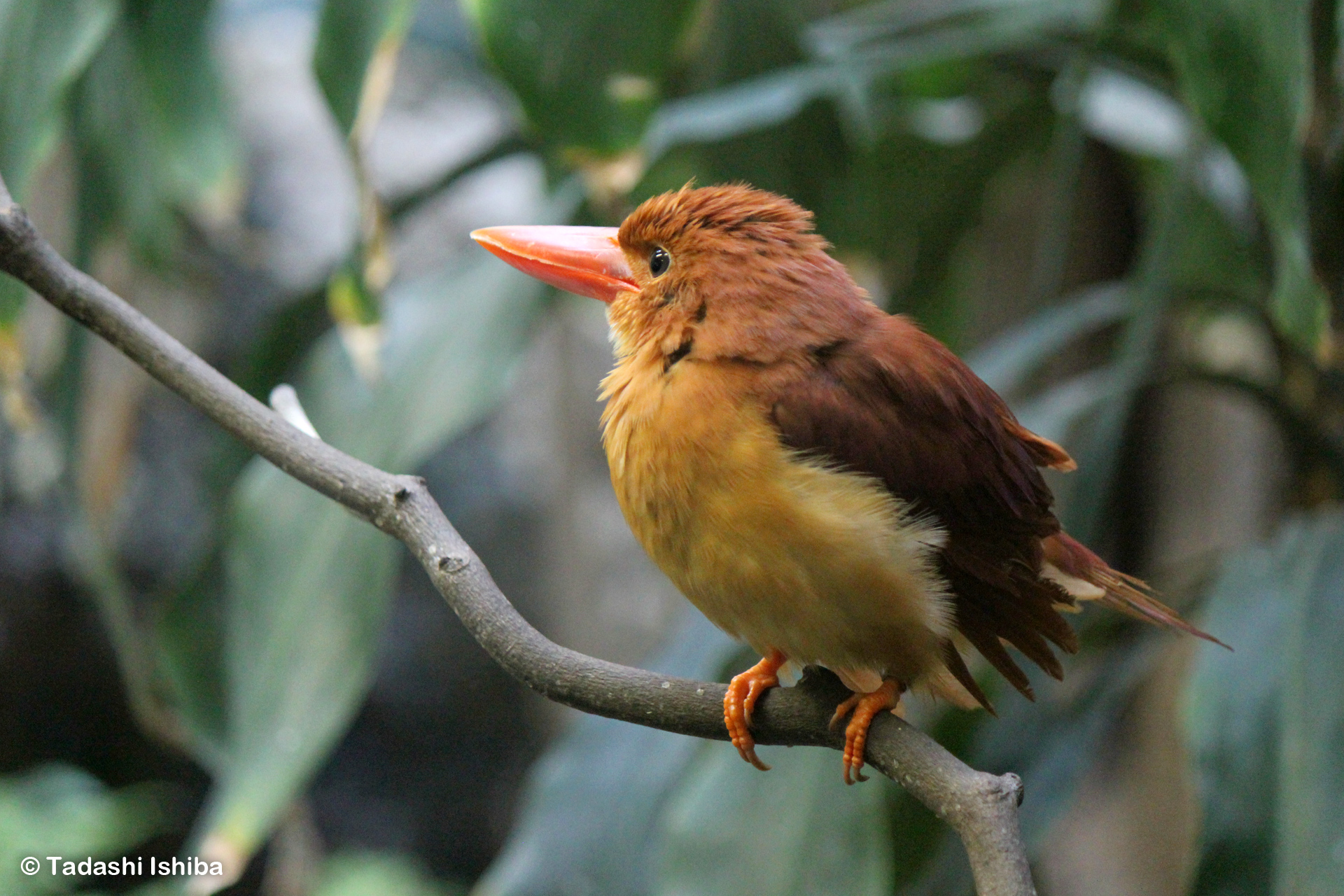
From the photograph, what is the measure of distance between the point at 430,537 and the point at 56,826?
1898 mm

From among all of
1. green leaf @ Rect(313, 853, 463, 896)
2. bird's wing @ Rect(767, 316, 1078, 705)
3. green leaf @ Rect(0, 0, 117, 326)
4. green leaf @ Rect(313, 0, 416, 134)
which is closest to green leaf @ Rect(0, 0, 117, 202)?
green leaf @ Rect(0, 0, 117, 326)

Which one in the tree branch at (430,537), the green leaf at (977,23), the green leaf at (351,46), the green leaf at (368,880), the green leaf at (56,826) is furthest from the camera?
the green leaf at (368,880)

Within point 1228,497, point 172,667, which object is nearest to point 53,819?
point 172,667

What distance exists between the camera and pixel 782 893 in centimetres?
119

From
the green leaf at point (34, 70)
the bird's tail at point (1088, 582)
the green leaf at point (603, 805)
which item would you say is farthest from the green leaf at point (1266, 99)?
the green leaf at point (34, 70)

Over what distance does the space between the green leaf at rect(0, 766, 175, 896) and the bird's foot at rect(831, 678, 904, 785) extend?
1507 mm

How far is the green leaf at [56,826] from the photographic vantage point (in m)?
2.08

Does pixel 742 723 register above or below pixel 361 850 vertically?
above

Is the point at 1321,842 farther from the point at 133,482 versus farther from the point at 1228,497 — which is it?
the point at 133,482

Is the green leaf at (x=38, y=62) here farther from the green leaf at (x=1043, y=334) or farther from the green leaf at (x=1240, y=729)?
the green leaf at (x=1240, y=729)

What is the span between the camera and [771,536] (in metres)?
0.80

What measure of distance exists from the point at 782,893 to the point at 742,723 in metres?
0.44

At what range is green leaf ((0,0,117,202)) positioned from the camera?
3.97ft

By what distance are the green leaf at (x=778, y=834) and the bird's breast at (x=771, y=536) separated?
388mm
